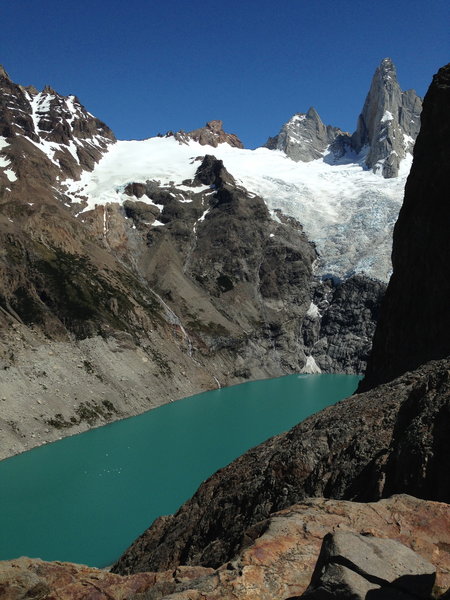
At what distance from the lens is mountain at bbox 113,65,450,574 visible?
48.3ft

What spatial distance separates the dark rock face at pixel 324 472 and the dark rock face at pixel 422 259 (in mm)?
19939

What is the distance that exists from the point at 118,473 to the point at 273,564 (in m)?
43.7

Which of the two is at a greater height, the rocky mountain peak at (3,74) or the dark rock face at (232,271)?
the rocky mountain peak at (3,74)

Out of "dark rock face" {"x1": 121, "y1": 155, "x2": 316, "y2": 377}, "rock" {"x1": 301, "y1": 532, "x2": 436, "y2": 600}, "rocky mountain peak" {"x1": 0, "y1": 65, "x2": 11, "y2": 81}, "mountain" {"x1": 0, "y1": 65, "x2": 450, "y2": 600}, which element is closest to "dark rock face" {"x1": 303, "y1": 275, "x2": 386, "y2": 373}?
"dark rock face" {"x1": 121, "y1": 155, "x2": 316, "y2": 377}

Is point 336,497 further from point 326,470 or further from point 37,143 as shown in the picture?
point 37,143

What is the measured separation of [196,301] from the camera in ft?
391

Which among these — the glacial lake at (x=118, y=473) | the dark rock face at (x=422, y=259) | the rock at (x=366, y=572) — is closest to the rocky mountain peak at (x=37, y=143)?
the glacial lake at (x=118, y=473)

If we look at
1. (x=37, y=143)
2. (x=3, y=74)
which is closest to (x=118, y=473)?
(x=37, y=143)

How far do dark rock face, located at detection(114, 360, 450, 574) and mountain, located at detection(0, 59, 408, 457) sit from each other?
41667mm

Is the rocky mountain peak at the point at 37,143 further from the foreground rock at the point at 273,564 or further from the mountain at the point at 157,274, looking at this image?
the foreground rock at the point at 273,564

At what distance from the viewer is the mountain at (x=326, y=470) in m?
14.7

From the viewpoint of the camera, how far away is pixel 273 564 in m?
9.35

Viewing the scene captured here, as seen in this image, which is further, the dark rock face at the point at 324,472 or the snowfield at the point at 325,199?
the snowfield at the point at 325,199

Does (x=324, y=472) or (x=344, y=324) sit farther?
(x=344, y=324)
